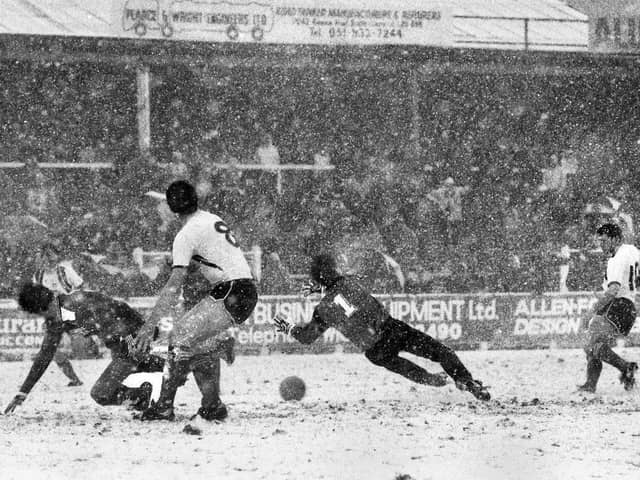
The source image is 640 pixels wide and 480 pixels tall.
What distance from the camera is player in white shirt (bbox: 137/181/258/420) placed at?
8.88 metres

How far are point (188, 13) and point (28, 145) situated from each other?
3.77 m

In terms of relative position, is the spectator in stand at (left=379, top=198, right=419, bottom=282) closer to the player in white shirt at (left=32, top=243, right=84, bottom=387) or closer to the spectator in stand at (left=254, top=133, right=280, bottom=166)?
the spectator in stand at (left=254, top=133, right=280, bottom=166)

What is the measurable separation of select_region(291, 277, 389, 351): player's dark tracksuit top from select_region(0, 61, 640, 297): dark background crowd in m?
6.44

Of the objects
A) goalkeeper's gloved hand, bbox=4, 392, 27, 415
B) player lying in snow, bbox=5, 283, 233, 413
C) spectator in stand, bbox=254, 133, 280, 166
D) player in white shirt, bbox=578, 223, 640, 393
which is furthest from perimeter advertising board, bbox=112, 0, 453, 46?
goalkeeper's gloved hand, bbox=4, 392, 27, 415

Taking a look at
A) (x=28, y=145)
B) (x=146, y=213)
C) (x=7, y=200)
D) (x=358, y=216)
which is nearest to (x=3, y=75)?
(x=28, y=145)

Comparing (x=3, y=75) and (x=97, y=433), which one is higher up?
(x=3, y=75)

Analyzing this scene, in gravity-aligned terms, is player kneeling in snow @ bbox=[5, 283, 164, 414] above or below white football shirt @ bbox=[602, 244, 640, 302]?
below

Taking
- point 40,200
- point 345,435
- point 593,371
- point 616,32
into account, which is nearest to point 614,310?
point 593,371

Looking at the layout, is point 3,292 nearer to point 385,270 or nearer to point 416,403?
point 385,270

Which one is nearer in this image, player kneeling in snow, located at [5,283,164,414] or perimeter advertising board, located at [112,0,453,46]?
player kneeling in snow, located at [5,283,164,414]

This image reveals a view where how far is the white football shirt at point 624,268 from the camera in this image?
460 inches

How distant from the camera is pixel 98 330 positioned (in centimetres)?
1007

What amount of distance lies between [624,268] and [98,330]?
4.97m

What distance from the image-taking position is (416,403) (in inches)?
433
